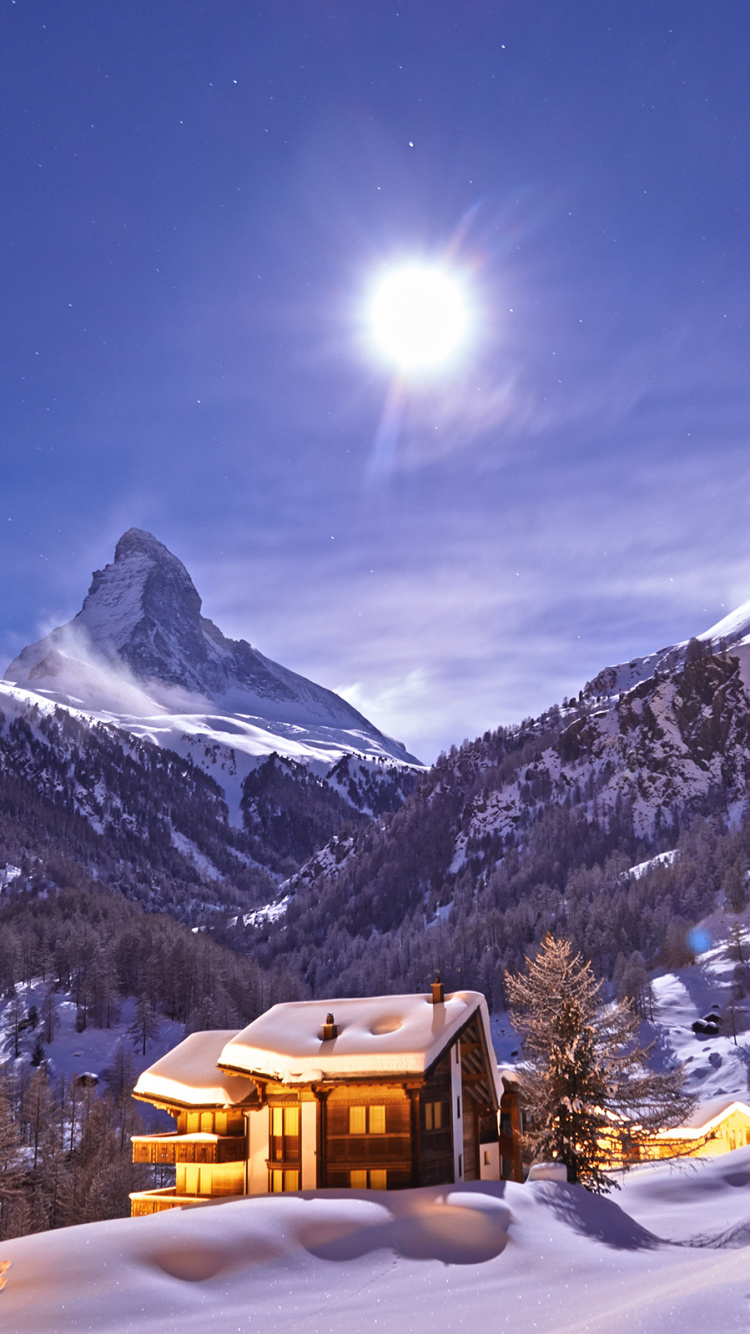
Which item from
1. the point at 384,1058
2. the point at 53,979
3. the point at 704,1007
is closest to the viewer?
the point at 384,1058

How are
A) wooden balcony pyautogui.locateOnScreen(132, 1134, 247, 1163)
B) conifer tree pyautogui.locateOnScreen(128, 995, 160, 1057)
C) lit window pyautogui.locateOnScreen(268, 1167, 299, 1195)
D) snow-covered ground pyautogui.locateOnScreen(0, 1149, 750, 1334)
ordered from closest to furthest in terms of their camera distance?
snow-covered ground pyautogui.locateOnScreen(0, 1149, 750, 1334), lit window pyautogui.locateOnScreen(268, 1167, 299, 1195), wooden balcony pyautogui.locateOnScreen(132, 1134, 247, 1163), conifer tree pyautogui.locateOnScreen(128, 995, 160, 1057)

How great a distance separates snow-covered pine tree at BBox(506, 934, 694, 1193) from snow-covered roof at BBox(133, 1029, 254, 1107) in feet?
31.7

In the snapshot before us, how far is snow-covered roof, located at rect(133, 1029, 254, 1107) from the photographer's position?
2684 cm

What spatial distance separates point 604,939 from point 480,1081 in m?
138

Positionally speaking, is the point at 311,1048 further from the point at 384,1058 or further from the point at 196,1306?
the point at 196,1306

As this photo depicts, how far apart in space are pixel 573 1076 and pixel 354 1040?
837cm

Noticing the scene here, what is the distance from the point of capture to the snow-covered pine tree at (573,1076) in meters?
29.5

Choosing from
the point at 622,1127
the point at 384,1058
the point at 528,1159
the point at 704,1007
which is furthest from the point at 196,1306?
the point at 704,1007

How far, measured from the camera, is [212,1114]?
1077 inches

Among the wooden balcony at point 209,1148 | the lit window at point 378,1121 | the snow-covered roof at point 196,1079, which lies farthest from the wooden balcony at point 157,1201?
the lit window at point 378,1121

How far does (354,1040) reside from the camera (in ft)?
83.2

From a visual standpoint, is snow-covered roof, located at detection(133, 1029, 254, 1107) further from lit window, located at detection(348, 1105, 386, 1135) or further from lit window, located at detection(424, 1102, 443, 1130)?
lit window, located at detection(424, 1102, 443, 1130)

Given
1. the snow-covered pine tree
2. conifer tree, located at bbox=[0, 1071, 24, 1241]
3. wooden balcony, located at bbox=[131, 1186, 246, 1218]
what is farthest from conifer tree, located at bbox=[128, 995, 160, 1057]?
the snow-covered pine tree

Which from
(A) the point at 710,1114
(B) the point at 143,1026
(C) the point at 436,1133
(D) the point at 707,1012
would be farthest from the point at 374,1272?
(B) the point at 143,1026
